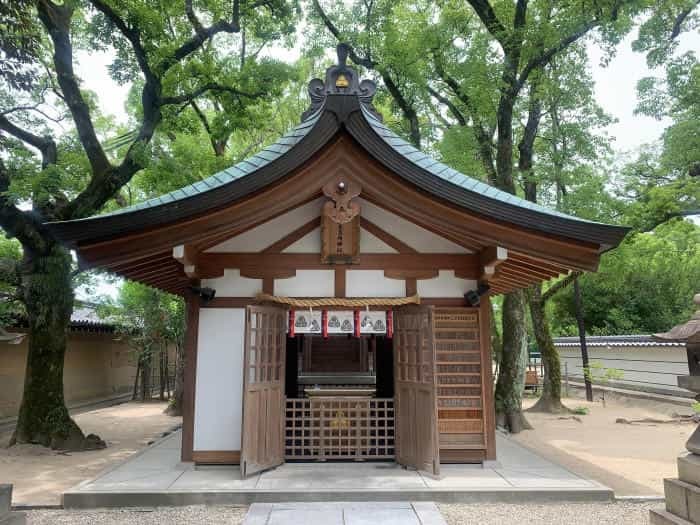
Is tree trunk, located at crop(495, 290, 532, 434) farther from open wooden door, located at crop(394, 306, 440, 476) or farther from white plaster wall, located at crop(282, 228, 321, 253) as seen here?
white plaster wall, located at crop(282, 228, 321, 253)

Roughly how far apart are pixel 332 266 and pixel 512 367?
669 centimetres

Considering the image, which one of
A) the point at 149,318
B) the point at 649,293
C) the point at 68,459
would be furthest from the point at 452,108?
the point at 649,293

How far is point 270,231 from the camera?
23.0ft

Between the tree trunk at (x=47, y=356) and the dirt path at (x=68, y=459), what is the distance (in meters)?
0.29

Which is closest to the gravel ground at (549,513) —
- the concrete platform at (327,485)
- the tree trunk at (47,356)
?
the concrete platform at (327,485)

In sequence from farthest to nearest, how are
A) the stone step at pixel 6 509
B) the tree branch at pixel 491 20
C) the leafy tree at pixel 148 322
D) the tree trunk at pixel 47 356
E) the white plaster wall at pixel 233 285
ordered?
the leafy tree at pixel 148 322 → the tree branch at pixel 491 20 → the tree trunk at pixel 47 356 → the white plaster wall at pixel 233 285 → the stone step at pixel 6 509

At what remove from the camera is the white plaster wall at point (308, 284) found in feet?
22.7

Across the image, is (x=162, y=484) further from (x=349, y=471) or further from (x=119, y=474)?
(x=349, y=471)

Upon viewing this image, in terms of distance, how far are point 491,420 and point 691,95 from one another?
10.9 m

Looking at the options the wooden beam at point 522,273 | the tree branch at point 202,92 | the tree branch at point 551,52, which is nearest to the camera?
the wooden beam at point 522,273

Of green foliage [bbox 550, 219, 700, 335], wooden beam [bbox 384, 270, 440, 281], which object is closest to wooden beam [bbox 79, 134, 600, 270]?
wooden beam [bbox 384, 270, 440, 281]

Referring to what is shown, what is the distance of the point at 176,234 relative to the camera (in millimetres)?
5941

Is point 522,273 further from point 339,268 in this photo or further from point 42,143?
point 42,143

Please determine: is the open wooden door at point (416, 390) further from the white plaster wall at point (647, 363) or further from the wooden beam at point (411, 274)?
the white plaster wall at point (647, 363)
